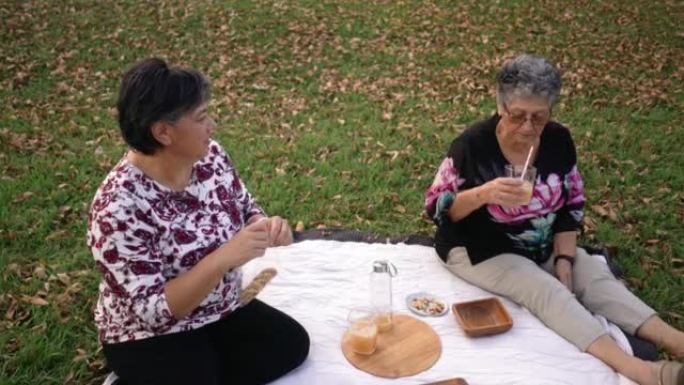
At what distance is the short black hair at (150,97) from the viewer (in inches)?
98.7

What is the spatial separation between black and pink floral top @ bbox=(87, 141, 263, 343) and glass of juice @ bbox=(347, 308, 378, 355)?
2.40 feet

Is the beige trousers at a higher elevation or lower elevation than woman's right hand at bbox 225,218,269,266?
lower

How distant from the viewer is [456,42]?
33.2 feet

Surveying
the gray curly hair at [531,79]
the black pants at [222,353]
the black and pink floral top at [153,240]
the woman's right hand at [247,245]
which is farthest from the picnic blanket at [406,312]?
the gray curly hair at [531,79]

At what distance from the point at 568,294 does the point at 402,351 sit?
1.12 m

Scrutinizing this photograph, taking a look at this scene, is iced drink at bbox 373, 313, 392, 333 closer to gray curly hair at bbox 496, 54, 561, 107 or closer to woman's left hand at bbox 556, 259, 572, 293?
woman's left hand at bbox 556, 259, 572, 293

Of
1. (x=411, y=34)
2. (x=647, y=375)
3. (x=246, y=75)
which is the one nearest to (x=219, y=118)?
(x=246, y=75)

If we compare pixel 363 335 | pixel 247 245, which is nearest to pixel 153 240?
pixel 247 245

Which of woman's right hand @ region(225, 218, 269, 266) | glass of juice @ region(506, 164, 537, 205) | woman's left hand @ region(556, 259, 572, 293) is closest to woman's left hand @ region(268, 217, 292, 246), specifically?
woman's right hand @ region(225, 218, 269, 266)

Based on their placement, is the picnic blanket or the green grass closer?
the picnic blanket

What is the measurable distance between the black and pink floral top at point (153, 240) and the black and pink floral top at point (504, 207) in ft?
4.88

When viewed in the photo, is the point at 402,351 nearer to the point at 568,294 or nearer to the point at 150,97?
the point at 568,294

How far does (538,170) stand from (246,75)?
20.5ft

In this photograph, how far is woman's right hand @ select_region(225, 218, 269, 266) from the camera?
2594 millimetres
